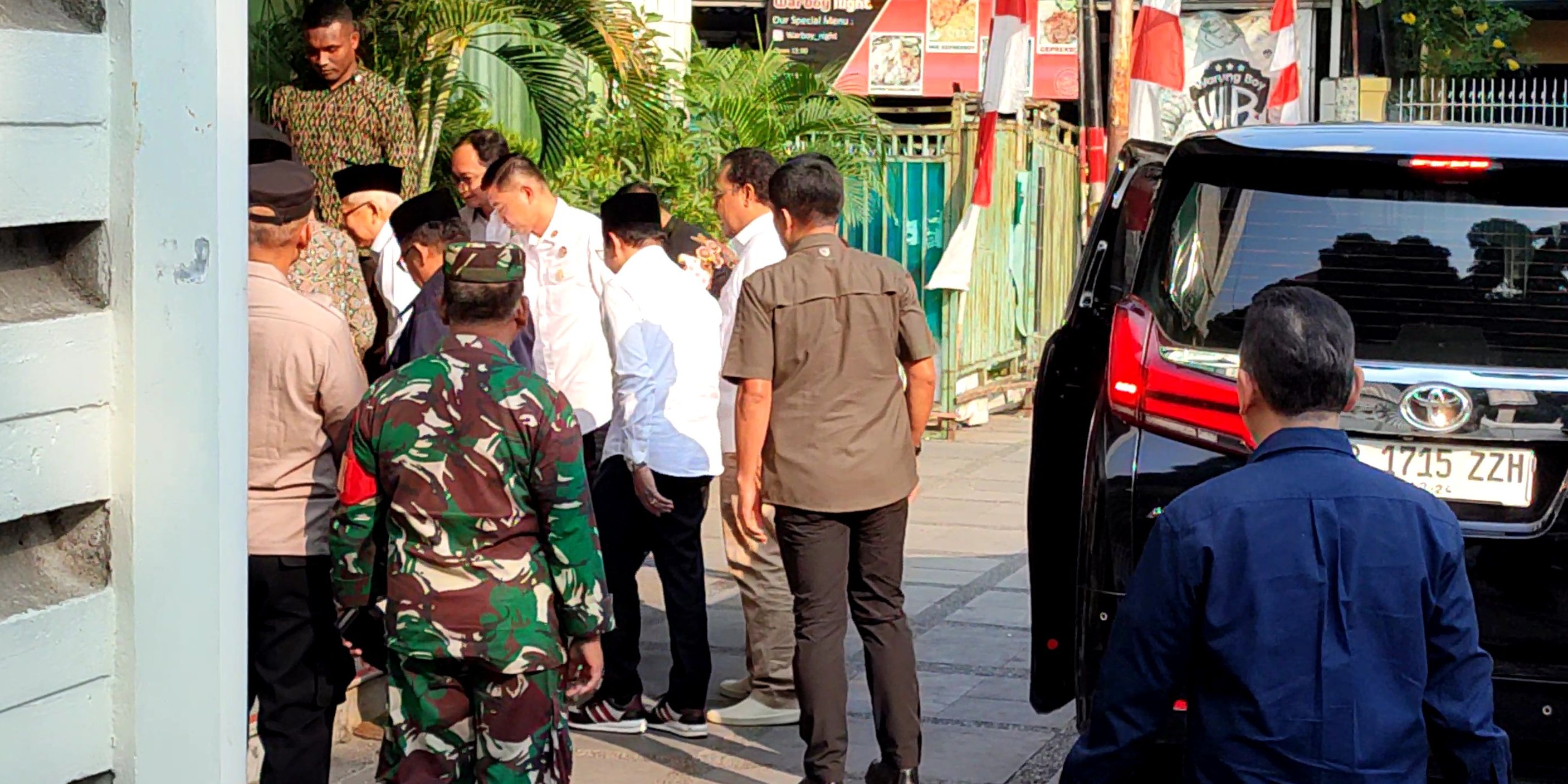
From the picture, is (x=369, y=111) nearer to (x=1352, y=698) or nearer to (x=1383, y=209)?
(x=1383, y=209)

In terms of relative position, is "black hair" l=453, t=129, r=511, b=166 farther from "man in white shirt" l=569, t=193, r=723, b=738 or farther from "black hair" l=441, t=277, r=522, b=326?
"black hair" l=441, t=277, r=522, b=326

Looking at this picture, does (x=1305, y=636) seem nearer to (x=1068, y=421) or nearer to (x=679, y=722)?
(x=1068, y=421)

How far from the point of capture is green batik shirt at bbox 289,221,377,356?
5.84 meters

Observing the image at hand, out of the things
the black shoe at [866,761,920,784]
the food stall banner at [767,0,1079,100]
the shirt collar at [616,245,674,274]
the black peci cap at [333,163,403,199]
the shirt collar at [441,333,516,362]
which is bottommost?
the black shoe at [866,761,920,784]

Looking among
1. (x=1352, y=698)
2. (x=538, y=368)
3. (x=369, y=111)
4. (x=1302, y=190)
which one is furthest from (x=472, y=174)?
(x=1352, y=698)

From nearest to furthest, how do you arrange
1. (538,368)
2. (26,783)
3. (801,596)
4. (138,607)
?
(26,783)
(138,607)
(801,596)
(538,368)

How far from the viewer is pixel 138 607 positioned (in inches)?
73.1

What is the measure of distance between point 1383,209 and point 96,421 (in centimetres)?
338

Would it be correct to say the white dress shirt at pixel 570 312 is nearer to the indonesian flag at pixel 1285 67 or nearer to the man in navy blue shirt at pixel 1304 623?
the man in navy blue shirt at pixel 1304 623

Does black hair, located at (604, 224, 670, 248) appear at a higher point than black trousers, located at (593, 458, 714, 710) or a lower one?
higher

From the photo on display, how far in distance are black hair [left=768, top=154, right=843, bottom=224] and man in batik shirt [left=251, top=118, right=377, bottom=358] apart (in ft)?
4.73

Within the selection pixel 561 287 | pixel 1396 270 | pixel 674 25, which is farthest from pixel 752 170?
pixel 674 25

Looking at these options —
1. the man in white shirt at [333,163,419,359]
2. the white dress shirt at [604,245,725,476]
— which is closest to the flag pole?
the man in white shirt at [333,163,419,359]

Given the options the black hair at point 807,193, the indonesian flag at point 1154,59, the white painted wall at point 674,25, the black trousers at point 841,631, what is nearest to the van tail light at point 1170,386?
the black trousers at point 841,631
